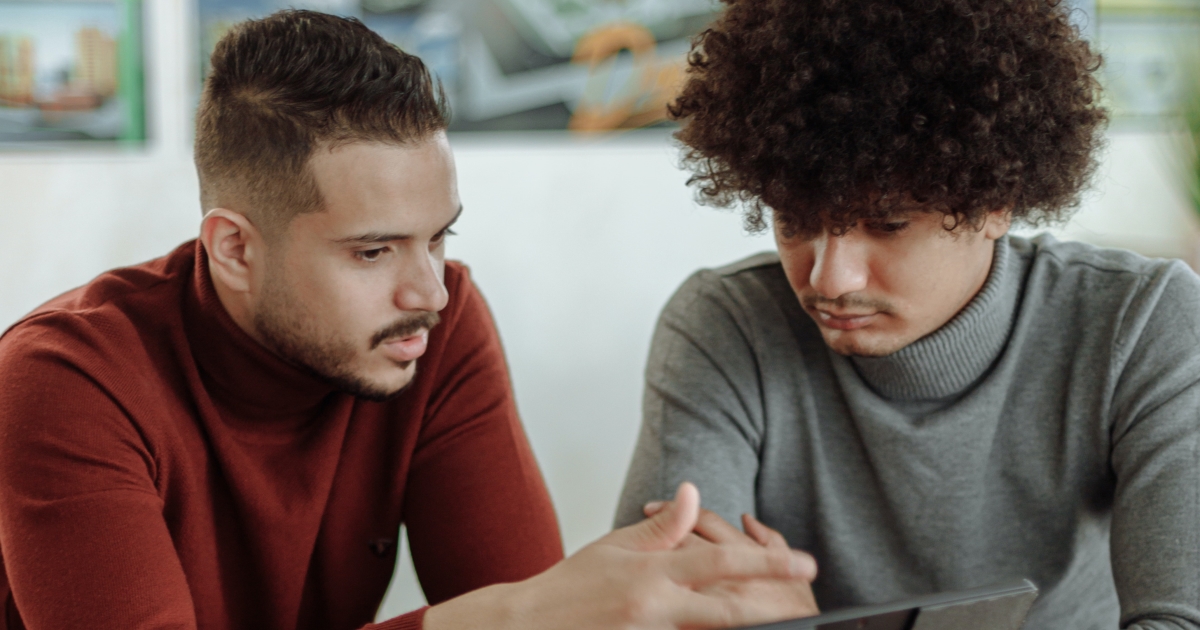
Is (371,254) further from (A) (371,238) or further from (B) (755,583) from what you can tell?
(B) (755,583)

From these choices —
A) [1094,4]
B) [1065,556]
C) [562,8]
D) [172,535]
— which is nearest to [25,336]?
[172,535]

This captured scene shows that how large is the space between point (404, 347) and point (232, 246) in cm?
23

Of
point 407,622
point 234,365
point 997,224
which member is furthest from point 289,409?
point 997,224

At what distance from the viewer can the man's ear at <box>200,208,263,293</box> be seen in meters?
1.08

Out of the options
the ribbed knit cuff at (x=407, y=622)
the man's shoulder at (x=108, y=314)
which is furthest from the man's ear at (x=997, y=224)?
the man's shoulder at (x=108, y=314)

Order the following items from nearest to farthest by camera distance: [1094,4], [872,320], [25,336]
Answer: [25,336] < [872,320] < [1094,4]

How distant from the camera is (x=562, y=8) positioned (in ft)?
6.94

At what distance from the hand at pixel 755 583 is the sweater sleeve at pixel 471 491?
17cm

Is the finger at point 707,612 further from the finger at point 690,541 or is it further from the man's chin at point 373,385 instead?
the man's chin at point 373,385

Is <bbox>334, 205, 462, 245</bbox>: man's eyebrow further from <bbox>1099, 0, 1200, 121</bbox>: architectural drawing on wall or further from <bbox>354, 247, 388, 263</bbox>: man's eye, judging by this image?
<bbox>1099, 0, 1200, 121</bbox>: architectural drawing on wall

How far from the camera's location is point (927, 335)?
1.18 meters

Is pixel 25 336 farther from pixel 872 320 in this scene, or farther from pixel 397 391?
pixel 872 320

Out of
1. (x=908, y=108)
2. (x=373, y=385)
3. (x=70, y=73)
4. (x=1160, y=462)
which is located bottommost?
(x=1160, y=462)

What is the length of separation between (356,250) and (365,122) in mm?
141
